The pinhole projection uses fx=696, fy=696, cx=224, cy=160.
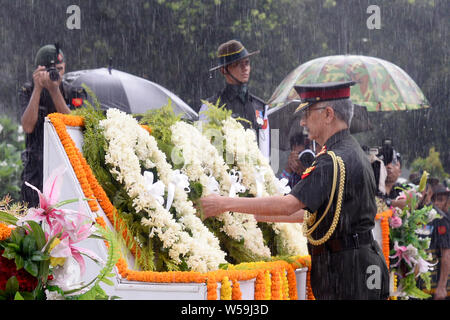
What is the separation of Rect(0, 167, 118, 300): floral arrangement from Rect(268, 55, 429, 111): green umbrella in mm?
7248

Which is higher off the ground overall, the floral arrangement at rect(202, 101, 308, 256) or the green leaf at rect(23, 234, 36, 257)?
the green leaf at rect(23, 234, 36, 257)

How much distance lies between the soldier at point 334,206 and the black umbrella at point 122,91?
462cm

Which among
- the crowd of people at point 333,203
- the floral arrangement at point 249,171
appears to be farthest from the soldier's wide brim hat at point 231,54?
the crowd of people at point 333,203

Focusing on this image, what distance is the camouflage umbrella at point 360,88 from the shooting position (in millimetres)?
10148

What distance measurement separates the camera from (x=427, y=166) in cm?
1952

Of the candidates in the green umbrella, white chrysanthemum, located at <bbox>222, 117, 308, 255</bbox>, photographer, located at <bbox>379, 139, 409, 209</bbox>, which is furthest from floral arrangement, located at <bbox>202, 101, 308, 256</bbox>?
the green umbrella

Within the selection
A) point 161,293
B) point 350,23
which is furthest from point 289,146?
point 350,23

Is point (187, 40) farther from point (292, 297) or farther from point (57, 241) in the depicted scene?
point (57, 241)

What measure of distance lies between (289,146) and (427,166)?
11.6 m

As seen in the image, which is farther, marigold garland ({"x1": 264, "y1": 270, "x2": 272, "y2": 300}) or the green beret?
the green beret

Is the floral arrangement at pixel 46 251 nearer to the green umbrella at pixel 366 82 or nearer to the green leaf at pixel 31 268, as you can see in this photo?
the green leaf at pixel 31 268

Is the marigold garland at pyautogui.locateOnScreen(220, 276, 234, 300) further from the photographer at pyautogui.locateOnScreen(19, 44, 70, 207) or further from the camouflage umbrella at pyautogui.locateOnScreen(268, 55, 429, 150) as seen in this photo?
the camouflage umbrella at pyautogui.locateOnScreen(268, 55, 429, 150)

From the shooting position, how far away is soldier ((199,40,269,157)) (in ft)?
23.1

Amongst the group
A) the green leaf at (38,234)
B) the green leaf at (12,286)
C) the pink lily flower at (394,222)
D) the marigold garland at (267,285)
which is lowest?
the pink lily flower at (394,222)
